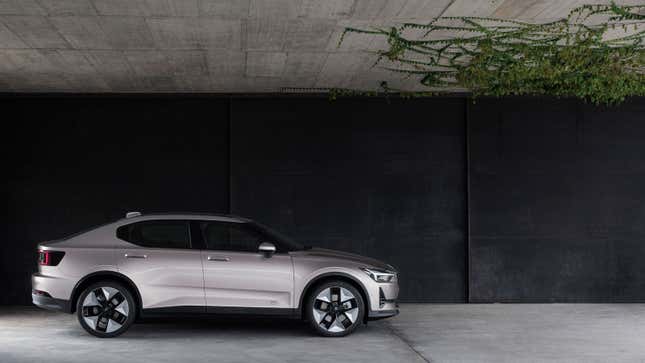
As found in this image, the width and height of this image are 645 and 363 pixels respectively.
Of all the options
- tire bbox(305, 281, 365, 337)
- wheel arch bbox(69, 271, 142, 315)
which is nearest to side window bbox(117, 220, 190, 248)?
wheel arch bbox(69, 271, 142, 315)

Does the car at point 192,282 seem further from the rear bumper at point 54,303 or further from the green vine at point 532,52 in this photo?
the green vine at point 532,52

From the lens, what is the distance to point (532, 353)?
848cm

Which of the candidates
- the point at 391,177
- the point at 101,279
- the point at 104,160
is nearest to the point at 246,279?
the point at 101,279

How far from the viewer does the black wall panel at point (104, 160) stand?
13.0 meters

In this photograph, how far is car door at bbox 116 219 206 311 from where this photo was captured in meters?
9.47

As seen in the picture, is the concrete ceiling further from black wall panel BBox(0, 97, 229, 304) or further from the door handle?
the door handle

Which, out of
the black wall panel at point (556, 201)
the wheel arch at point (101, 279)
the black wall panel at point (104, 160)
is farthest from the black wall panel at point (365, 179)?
the wheel arch at point (101, 279)

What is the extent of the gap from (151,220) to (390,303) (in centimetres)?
324

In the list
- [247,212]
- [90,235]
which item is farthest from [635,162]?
[90,235]

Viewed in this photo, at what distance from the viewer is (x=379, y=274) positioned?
9.79 metres

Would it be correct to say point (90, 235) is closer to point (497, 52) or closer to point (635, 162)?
point (497, 52)

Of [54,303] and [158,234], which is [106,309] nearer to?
[54,303]

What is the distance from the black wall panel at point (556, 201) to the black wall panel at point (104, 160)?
454 cm

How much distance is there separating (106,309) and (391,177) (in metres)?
5.62
